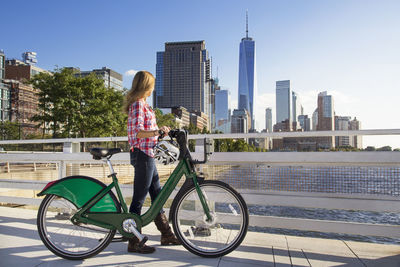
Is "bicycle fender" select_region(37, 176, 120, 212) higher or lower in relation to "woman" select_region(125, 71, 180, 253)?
lower

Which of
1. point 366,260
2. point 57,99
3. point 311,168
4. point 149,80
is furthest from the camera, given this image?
point 57,99

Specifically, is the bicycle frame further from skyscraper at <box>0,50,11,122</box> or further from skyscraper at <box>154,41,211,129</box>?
skyscraper at <box>154,41,211,129</box>

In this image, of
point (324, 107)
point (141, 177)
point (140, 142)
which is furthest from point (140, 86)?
point (324, 107)

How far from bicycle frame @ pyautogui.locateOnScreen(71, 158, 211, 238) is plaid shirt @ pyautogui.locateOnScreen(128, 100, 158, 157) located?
341 mm

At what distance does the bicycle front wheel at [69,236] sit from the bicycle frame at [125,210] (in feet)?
0.23

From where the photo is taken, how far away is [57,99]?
24.6 m

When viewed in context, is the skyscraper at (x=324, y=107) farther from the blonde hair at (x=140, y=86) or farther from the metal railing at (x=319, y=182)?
the blonde hair at (x=140, y=86)

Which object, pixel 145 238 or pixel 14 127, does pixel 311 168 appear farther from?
pixel 14 127

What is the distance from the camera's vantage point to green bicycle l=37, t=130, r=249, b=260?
9.62 ft

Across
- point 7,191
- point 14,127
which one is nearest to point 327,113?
point 14,127

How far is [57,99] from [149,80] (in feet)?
78.6

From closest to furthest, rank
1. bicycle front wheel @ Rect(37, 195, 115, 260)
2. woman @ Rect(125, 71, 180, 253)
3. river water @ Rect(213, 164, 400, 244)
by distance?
bicycle front wheel @ Rect(37, 195, 115, 260) < woman @ Rect(125, 71, 180, 253) < river water @ Rect(213, 164, 400, 244)

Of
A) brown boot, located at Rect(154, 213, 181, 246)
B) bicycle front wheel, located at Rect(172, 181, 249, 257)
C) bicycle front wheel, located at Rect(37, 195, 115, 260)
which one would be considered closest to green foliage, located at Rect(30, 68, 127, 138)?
bicycle front wheel, located at Rect(37, 195, 115, 260)

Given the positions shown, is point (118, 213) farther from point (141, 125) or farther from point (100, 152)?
point (141, 125)
